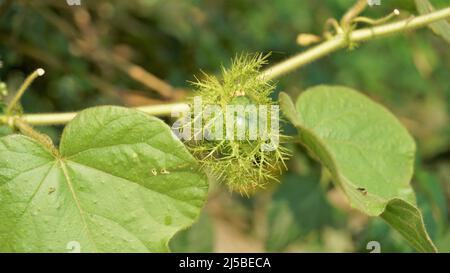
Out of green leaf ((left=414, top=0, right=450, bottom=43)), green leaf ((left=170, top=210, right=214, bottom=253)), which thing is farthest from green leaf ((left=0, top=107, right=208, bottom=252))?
green leaf ((left=170, top=210, right=214, bottom=253))

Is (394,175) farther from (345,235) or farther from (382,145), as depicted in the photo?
(345,235)

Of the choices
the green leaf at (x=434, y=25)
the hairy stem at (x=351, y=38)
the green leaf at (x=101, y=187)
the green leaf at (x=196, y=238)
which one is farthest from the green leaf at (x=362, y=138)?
the green leaf at (x=196, y=238)

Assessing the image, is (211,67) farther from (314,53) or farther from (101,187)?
(101,187)

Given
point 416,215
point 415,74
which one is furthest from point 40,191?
point 415,74

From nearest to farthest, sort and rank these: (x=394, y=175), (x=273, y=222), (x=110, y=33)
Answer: (x=394, y=175) < (x=273, y=222) < (x=110, y=33)

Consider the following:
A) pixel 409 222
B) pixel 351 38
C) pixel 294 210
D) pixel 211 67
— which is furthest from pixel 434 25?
pixel 211 67
